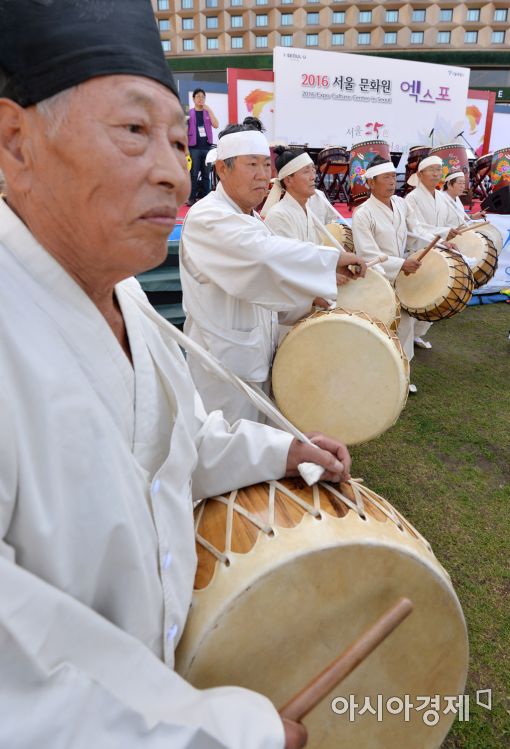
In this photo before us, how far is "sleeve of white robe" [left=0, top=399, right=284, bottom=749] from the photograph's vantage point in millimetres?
561

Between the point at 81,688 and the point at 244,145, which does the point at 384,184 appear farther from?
the point at 81,688

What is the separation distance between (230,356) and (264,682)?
148 centimetres

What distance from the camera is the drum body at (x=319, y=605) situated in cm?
89

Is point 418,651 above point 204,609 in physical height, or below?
below

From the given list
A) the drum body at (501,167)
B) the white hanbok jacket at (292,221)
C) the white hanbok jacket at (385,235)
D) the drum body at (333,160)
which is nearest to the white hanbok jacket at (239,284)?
the white hanbok jacket at (292,221)

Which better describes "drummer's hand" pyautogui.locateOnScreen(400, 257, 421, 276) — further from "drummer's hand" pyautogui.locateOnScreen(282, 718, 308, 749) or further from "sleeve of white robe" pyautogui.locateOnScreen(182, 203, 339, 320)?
"drummer's hand" pyautogui.locateOnScreen(282, 718, 308, 749)

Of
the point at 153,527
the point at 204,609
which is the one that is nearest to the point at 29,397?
the point at 153,527

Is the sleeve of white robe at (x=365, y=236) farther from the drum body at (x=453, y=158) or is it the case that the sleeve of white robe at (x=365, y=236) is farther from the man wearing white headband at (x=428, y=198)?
the drum body at (x=453, y=158)

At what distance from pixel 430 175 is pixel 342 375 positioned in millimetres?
3921

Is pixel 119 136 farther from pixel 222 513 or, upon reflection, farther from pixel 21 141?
pixel 222 513

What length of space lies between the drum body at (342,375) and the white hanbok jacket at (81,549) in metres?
1.46

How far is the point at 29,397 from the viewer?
0.61m

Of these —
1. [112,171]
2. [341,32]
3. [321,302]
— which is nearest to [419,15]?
[341,32]

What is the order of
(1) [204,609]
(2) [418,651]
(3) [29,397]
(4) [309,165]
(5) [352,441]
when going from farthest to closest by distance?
(4) [309,165] → (5) [352,441] → (2) [418,651] → (1) [204,609] → (3) [29,397]
